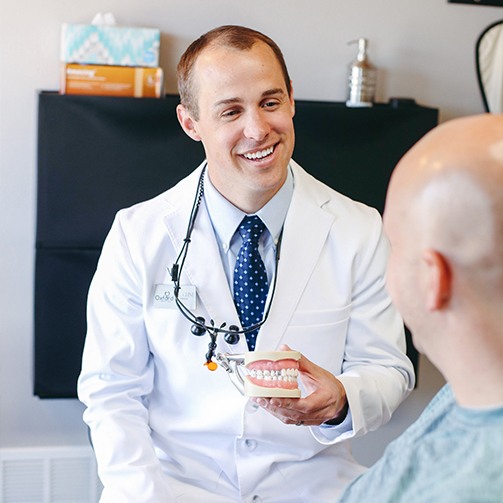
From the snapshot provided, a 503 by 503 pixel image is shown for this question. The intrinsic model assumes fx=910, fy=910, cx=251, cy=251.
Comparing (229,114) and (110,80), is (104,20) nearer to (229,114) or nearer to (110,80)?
(110,80)

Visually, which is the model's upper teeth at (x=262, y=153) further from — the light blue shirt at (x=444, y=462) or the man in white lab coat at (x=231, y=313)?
the light blue shirt at (x=444, y=462)

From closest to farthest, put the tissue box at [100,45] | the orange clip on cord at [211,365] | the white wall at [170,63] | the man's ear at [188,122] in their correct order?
the orange clip on cord at [211,365] → the man's ear at [188,122] → the tissue box at [100,45] → the white wall at [170,63]

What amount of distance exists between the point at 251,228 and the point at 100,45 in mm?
867

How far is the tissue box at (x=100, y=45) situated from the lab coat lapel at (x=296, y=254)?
78cm

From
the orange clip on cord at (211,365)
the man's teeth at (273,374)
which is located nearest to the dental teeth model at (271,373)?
the man's teeth at (273,374)

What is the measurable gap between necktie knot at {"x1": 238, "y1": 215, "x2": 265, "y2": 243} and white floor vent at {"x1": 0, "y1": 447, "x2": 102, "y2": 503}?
1256 millimetres

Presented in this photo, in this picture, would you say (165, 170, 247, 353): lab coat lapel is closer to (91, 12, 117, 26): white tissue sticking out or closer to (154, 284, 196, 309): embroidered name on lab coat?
(154, 284, 196, 309): embroidered name on lab coat

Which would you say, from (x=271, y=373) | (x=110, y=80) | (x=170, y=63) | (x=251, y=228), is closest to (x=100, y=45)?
(x=110, y=80)

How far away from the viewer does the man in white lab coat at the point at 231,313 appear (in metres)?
2.05

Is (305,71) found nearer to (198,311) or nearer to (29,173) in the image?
(29,173)

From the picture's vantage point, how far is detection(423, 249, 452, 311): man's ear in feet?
3.57

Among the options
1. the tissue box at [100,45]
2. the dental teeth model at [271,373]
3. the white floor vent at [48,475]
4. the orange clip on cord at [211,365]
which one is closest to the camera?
the dental teeth model at [271,373]

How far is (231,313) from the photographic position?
2076mm

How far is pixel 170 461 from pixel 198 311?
1.18ft
